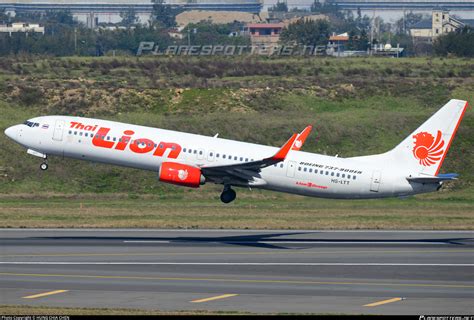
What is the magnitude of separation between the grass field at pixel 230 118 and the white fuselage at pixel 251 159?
12.6 ft

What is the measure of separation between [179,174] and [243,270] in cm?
1151

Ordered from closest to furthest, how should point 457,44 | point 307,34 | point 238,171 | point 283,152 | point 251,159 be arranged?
point 283,152
point 238,171
point 251,159
point 457,44
point 307,34

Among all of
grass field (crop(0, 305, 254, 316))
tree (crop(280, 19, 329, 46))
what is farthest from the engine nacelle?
tree (crop(280, 19, 329, 46))

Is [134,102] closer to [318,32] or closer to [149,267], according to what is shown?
[149,267]

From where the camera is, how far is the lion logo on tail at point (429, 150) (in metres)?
55.8

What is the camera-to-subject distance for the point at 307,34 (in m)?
184

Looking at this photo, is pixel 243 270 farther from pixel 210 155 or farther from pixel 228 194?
pixel 210 155

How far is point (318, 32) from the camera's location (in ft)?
606

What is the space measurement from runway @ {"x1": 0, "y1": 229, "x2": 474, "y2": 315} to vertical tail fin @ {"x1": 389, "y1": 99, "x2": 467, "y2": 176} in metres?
3.73

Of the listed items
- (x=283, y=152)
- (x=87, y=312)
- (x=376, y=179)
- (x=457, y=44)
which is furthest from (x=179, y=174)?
(x=457, y=44)

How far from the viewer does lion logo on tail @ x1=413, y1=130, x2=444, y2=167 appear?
55.8 m

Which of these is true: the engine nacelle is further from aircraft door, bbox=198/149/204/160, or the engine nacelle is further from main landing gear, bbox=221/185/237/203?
main landing gear, bbox=221/185/237/203

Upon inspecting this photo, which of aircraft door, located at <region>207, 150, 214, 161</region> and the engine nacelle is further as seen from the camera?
aircraft door, located at <region>207, 150, 214, 161</region>

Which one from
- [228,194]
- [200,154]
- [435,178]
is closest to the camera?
[435,178]
